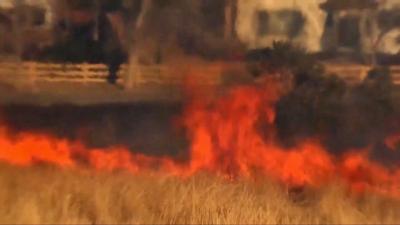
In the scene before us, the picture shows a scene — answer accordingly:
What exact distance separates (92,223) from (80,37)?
5750 mm

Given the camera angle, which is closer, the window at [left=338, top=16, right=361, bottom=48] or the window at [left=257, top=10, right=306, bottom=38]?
the window at [left=257, top=10, right=306, bottom=38]

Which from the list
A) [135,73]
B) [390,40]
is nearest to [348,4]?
[390,40]

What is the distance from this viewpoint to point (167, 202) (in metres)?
7.62

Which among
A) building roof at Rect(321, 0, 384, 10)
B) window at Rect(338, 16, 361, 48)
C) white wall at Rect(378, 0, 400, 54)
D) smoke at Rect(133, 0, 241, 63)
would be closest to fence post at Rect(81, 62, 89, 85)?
smoke at Rect(133, 0, 241, 63)

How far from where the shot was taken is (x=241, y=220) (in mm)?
7332

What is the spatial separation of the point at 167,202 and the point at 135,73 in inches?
187

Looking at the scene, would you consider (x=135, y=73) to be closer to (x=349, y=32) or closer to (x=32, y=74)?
(x=32, y=74)

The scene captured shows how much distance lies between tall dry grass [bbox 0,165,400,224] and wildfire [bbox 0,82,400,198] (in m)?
0.95

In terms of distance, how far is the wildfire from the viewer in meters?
9.77

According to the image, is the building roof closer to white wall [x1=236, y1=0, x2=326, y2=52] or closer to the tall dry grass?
white wall [x1=236, y1=0, x2=326, y2=52]

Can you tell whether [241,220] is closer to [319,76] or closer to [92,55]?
[319,76]

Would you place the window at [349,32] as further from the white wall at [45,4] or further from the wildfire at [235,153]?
the white wall at [45,4]

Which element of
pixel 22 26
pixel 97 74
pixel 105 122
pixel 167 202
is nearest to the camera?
pixel 167 202

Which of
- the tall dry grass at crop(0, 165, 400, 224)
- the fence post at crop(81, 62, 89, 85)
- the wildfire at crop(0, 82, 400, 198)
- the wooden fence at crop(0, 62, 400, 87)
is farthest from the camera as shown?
the wooden fence at crop(0, 62, 400, 87)
